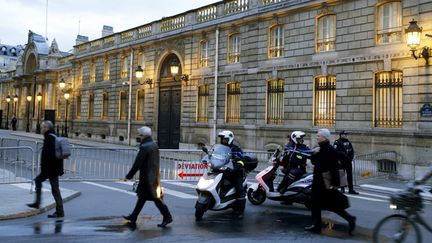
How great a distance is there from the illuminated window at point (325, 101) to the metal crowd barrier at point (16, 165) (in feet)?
40.9

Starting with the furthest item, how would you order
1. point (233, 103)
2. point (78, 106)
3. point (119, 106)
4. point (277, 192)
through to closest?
point (78, 106), point (119, 106), point (233, 103), point (277, 192)

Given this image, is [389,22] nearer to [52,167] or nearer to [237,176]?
[237,176]

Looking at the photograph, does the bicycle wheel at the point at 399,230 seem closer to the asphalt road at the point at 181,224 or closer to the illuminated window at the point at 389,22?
the asphalt road at the point at 181,224

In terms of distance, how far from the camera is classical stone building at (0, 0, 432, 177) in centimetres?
1822

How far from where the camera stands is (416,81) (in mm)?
17562

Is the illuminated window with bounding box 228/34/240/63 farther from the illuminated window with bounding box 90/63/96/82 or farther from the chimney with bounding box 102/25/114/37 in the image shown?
the chimney with bounding box 102/25/114/37

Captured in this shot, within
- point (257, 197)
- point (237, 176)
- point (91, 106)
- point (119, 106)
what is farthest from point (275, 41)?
point (91, 106)

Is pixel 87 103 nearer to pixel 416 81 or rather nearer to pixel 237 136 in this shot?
pixel 237 136

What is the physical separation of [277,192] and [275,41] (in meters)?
14.7

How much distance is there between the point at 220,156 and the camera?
31.0ft

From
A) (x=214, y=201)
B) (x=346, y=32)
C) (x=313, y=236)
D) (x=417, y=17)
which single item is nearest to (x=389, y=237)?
(x=313, y=236)

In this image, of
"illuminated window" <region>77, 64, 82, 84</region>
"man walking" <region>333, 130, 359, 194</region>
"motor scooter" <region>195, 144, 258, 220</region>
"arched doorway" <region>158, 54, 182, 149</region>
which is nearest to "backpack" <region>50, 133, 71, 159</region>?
"motor scooter" <region>195, 144, 258, 220</region>

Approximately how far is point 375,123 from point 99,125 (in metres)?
25.9

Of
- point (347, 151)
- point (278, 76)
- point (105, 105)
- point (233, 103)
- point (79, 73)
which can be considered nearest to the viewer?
point (347, 151)
